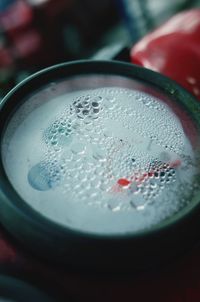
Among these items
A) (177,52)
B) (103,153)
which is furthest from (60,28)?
(103,153)

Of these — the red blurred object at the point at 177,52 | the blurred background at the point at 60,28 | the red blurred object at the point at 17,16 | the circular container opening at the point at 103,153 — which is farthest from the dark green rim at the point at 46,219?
the red blurred object at the point at 17,16

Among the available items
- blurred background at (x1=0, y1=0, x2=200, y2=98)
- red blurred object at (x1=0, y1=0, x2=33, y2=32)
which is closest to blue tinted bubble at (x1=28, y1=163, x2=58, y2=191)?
blurred background at (x1=0, y1=0, x2=200, y2=98)

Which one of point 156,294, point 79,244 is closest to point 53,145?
point 79,244

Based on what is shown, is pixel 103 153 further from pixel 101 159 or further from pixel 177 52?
pixel 177 52

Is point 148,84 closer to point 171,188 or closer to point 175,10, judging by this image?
point 171,188

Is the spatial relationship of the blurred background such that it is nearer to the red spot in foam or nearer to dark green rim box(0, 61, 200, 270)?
dark green rim box(0, 61, 200, 270)

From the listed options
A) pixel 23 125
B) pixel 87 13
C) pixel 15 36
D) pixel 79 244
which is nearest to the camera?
pixel 79 244

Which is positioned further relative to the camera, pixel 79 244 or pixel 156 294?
pixel 156 294
